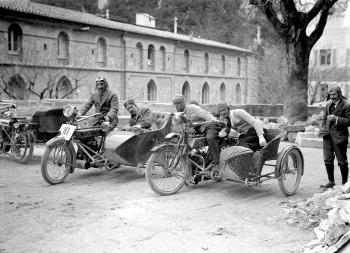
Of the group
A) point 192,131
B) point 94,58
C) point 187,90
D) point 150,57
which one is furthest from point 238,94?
point 192,131

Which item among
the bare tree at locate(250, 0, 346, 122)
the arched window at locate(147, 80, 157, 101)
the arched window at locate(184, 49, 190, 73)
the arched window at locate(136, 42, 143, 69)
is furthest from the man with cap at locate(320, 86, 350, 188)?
the arched window at locate(184, 49, 190, 73)

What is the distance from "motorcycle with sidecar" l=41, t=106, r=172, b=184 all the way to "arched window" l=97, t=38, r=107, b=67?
31.0 meters

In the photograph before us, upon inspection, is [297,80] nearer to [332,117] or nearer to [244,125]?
[332,117]

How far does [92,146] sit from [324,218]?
455 centimetres

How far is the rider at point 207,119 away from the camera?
7648mm

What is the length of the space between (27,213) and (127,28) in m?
36.2

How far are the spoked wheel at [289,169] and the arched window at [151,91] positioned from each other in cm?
3741

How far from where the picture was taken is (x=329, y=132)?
785cm

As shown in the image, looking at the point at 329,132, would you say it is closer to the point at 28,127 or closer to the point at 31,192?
the point at 31,192

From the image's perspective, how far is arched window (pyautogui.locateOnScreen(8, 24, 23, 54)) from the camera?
32.3 meters

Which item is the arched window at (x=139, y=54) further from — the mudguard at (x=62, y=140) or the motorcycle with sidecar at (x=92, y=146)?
the mudguard at (x=62, y=140)

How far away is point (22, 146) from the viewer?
1064 cm

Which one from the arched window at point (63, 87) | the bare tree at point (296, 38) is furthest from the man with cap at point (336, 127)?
the arched window at point (63, 87)

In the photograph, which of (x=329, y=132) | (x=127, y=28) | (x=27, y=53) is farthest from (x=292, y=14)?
(x=127, y=28)
